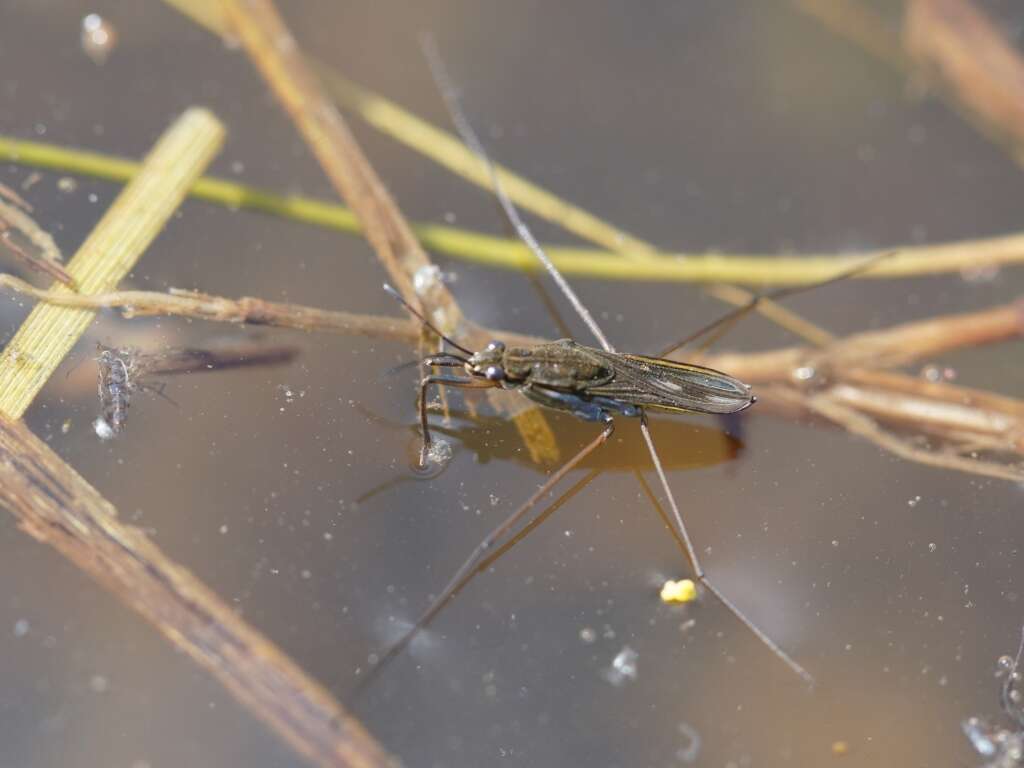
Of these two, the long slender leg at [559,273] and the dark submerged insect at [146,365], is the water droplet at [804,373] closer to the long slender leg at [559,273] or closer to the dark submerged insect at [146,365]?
the long slender leg at [559,273]

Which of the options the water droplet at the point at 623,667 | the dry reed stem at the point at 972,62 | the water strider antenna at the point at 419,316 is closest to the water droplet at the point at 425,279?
the water strider antenna at the point at 419,316

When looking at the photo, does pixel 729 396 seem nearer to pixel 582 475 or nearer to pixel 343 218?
pixel 582 475

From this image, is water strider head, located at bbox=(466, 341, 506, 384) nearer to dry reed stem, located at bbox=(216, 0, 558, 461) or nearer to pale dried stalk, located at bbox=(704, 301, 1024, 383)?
dry reed stem, located at bbox=(216, 0, 558, 461)

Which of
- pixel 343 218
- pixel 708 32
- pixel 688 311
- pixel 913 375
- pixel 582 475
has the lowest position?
pixel 582 475

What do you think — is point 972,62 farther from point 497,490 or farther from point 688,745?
point 688,745

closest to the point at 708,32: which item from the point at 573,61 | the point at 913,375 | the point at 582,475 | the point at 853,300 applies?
the point at 573,61

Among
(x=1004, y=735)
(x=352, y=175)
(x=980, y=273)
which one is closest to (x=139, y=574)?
(x=352, y=175)

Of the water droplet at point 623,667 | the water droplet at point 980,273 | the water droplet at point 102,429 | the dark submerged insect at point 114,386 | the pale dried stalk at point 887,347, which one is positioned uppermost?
the water droplet at point 980,273
